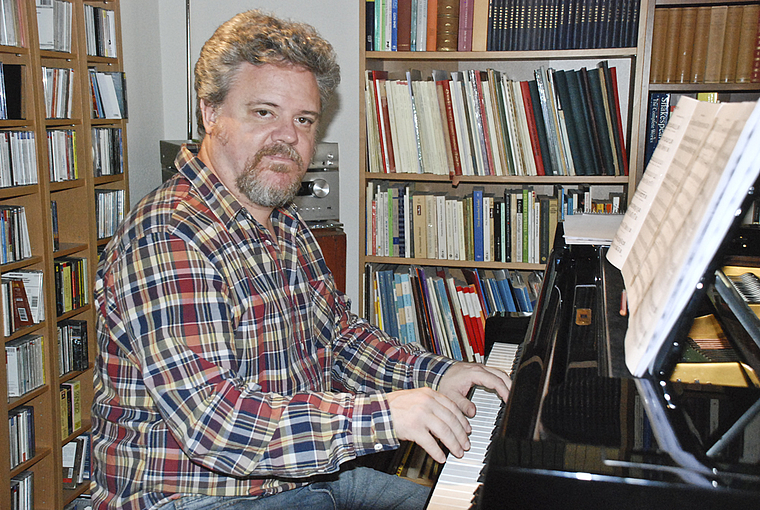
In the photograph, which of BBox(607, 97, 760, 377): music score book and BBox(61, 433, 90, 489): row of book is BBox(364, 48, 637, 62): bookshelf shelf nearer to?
BBox(607, 97, 760, 377): music score book

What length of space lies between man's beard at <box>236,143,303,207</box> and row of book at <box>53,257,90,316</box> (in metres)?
1.20

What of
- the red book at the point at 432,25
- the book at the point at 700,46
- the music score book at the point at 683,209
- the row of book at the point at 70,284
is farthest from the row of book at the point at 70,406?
the book at the point at 700,46

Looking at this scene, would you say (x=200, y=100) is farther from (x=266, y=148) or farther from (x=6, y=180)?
(x=6, y=180)

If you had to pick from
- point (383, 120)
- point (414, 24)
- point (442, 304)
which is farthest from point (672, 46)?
point (442, 304)

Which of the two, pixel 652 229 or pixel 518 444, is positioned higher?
pixel 652 229

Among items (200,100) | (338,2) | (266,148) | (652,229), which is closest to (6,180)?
(200,100)

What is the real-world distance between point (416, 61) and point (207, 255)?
5.83 feet

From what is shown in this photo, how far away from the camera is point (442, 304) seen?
2588mm

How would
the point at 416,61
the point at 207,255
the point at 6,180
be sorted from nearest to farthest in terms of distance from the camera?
the point at 207,255 → the point at 6,180 → the point at 416,61

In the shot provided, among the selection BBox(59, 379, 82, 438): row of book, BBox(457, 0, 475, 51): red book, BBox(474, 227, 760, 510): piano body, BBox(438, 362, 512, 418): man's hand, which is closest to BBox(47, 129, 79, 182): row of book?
BBox(59, 379, 82, 438): row of book

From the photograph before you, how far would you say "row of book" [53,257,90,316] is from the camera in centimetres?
220

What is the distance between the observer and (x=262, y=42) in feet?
4.04

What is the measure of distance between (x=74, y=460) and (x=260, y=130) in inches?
65.6

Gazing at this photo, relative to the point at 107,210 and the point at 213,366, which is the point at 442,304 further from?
the point at 213,366
